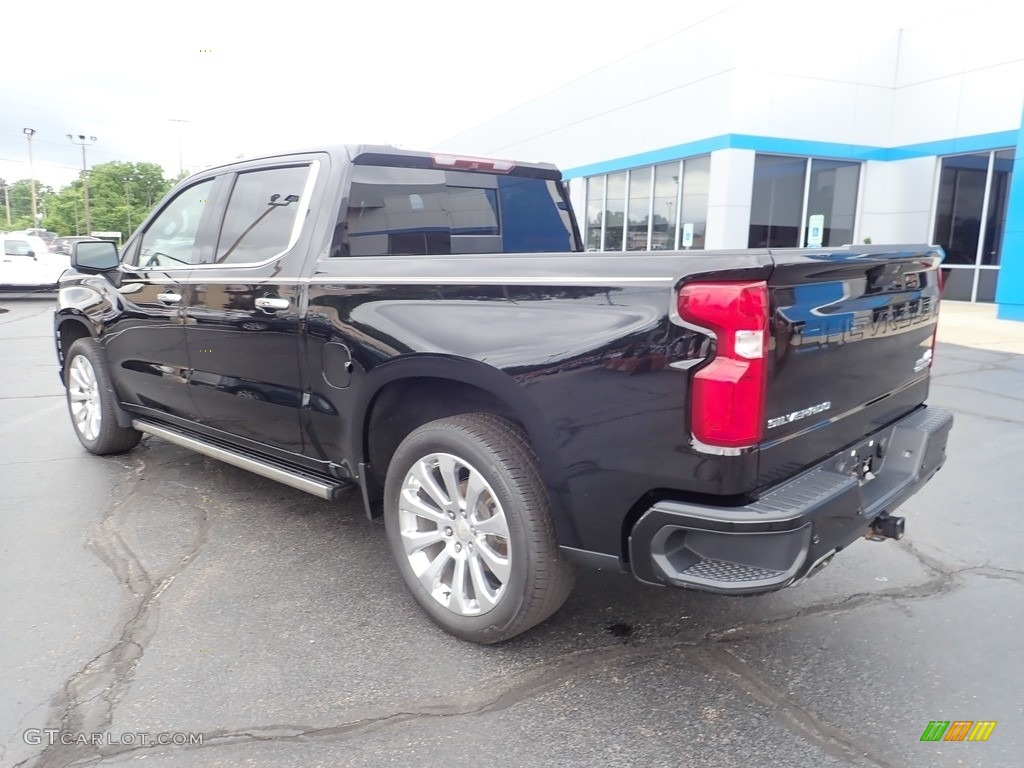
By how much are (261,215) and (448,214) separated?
0.96m

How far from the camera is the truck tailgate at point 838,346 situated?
2338mm

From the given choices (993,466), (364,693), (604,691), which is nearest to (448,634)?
(364,693)

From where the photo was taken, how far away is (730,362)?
7.30 feet

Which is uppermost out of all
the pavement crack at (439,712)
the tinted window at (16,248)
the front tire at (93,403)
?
the tinted window at (16,248)

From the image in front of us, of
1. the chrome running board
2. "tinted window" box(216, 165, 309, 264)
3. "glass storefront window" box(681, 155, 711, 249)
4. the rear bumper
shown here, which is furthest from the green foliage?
the rear bumper

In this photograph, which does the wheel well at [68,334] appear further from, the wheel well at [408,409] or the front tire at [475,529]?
the front tire at [475,529]

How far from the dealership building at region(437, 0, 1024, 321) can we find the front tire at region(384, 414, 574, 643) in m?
14.6

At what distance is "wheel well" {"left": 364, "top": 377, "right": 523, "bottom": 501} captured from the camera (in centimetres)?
300

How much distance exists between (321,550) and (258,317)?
4.01 ft

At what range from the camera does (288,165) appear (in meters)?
3.82

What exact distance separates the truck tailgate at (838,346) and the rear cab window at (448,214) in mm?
2017

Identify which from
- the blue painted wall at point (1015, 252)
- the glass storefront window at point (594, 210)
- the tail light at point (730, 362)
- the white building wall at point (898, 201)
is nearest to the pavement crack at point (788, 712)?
the tail light at point (730, 362)

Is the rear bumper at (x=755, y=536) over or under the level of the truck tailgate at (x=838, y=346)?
under

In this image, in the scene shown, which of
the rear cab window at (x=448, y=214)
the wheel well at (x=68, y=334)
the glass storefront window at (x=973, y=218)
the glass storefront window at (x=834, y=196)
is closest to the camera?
the rear cab window at (x=448, y=214)
